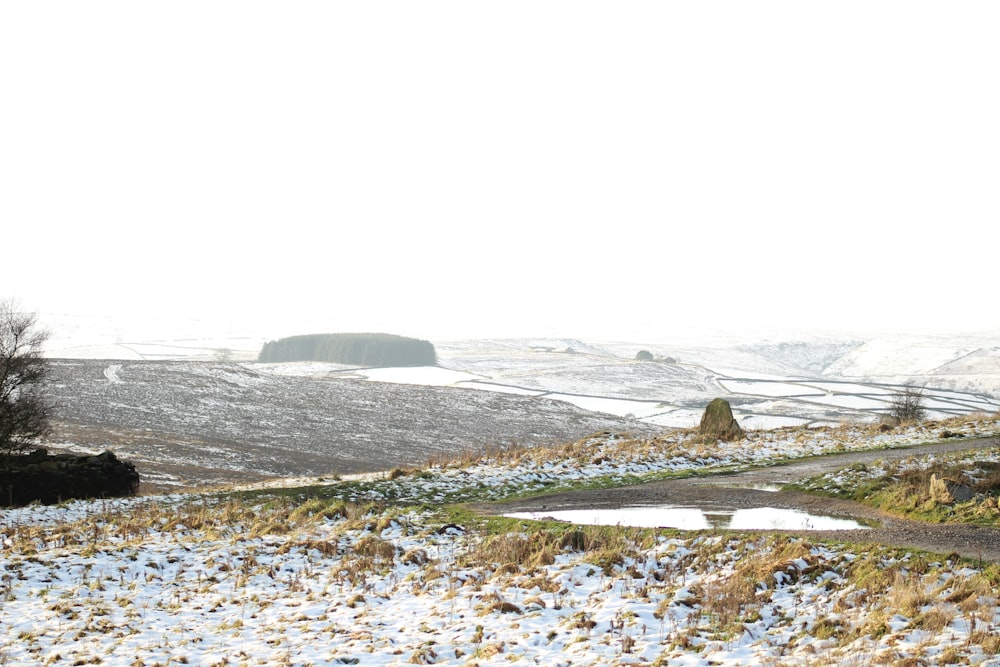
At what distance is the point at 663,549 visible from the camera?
13.8 meters

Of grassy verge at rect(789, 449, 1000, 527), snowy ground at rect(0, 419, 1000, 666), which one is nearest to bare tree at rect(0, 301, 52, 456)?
snowy ground at rect(0, 419, 1000, 666)

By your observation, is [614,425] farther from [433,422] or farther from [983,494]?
[983,494]

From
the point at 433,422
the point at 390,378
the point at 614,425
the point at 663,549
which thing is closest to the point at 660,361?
the point at 390,378

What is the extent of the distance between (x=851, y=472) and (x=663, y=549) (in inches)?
390

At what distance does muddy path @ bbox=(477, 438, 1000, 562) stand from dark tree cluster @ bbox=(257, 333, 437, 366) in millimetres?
111048

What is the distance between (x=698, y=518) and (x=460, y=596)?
7344mm

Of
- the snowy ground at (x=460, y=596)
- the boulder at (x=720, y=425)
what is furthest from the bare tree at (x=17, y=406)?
the boulder at (x=720, y=425)

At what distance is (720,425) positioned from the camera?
114 ft

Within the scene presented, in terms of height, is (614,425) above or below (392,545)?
below

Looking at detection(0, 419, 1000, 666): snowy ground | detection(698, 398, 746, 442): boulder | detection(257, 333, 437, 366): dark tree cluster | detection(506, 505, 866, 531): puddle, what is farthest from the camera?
detection(257, 333, 437, 366): dark tree cluster

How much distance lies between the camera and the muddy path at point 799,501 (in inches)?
538

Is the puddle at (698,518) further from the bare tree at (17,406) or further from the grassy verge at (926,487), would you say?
the bare tree at (17,406)

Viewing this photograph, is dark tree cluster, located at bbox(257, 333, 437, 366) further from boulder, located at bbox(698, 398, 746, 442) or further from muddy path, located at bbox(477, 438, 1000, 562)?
muddy path, located at bbox(477, 438, 1000, 562)

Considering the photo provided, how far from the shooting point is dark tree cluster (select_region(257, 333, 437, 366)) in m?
135
